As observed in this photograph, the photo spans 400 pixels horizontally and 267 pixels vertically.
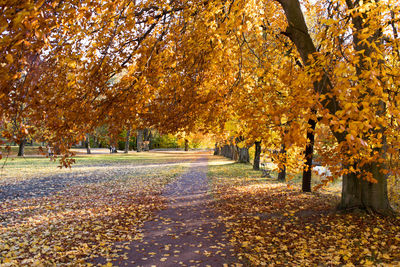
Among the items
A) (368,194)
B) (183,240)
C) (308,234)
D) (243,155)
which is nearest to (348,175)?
(368,194)

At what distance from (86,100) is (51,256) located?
3.31 meters

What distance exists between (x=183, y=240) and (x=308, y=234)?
294 cm

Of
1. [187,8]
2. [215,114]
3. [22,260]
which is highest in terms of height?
[187,8]

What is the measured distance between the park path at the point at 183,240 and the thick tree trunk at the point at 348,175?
12.2ft

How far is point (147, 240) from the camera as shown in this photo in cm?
649

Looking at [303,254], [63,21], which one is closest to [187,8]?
[63,21]

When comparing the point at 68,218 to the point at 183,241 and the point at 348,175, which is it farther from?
the point at 348,175

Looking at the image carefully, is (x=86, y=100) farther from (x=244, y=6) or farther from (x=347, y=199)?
(x=347, y=199)

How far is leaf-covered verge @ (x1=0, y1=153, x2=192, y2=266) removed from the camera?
5745 millimetres

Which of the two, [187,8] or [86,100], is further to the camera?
[187,8]

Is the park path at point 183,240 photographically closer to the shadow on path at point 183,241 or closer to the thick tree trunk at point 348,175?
the shadow on path at point 183,241

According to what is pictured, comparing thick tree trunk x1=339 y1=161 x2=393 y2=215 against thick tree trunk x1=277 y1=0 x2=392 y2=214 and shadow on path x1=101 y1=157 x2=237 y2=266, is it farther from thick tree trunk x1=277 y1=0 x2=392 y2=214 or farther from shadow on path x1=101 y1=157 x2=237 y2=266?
shadow on path x1=101 y1=157 x2=237 y2=266

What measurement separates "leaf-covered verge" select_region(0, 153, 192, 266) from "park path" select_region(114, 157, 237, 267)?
46 cm

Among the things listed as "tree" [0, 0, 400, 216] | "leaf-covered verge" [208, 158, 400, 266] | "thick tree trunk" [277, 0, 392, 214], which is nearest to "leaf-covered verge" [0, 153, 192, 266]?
"tree" [0, 0, 400, 216]
